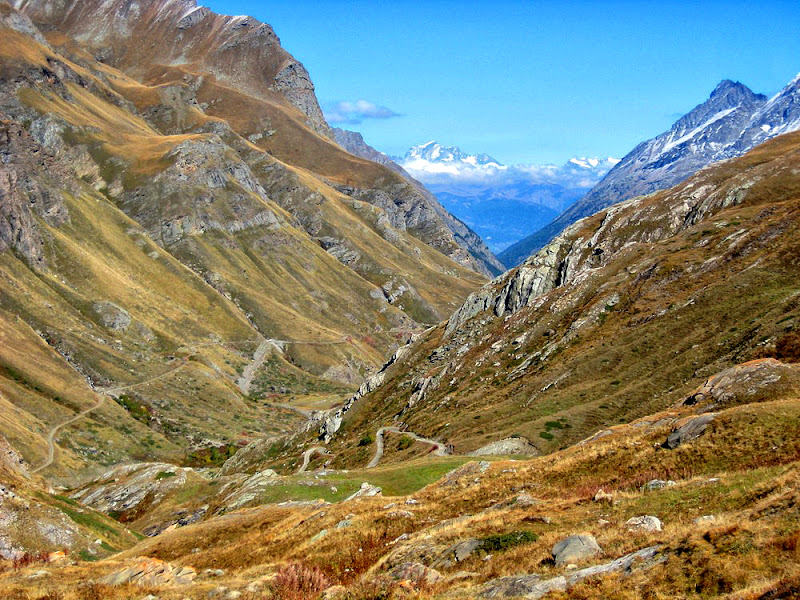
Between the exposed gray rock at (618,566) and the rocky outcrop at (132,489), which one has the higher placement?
the exposed gray rock at (618,566)

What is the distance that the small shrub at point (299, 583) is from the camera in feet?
72.2

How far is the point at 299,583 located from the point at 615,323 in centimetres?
6980

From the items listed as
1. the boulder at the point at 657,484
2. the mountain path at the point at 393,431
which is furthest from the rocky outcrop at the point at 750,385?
the mountain path at the point at 393,431

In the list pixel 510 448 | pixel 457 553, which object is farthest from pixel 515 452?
pixel 457 553

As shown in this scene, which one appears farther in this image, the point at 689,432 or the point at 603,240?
the point at 603,240

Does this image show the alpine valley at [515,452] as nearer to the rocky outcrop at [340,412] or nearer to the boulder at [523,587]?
the boulder at [523,587]

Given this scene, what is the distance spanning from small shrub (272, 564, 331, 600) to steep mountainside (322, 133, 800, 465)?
40422 millimetres

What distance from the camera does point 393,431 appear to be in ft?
304

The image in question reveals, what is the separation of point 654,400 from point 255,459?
286 feet

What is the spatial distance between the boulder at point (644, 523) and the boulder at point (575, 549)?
6.24 ft

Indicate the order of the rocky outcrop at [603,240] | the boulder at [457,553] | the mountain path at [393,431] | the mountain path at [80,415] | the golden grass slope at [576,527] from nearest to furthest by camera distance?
the golden grass slope at [576,527], the boulder at [457,553], the mountain path at [393,431], the rocky outcrop at [603,240], the mountain path at [80,415]

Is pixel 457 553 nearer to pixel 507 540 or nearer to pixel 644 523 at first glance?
pixel 507 540

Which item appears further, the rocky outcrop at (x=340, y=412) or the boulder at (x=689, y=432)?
the rocky outcrop at (x=340, y=412)

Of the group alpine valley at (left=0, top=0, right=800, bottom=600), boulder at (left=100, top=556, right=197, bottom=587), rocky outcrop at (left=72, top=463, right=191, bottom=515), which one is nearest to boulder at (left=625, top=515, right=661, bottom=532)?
alpine valley at (left=0, top=0, right=800, bottom=600)
